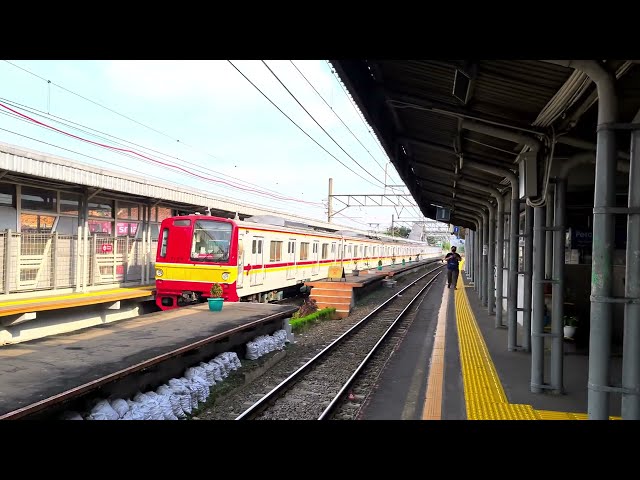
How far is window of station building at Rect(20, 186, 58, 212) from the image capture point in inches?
361

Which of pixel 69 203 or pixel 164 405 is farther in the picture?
pixel 69 203

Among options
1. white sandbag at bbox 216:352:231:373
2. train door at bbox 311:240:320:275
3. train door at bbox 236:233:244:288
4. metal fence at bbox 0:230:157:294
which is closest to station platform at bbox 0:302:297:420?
white sandbag at bbox 216:352:231:373

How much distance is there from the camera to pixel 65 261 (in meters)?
10.1

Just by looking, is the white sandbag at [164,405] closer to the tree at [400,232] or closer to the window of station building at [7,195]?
the window of station building at [7,195]

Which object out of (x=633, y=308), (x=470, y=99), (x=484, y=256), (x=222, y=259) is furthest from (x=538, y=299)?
(x=484, y=256)

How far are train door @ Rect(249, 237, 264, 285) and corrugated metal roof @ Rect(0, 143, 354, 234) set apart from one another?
1.86 metres

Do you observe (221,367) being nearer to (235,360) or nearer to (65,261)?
(235,360)

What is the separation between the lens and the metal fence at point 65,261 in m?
8.73

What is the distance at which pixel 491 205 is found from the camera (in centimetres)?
1223

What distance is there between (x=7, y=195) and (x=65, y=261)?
5.75ft

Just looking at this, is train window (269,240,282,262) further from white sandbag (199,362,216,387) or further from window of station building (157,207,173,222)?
white sandbag (199,362,216,387)
